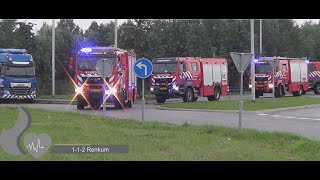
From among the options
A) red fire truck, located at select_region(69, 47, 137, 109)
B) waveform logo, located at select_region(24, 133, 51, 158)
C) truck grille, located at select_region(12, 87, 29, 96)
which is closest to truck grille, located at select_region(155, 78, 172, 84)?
red fire truck, located at select_region(69, 47, 137, 109)

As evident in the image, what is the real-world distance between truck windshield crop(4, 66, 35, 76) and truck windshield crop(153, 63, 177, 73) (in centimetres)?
830

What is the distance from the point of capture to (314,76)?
47.7m

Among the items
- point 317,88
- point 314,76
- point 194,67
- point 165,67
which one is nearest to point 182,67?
point 165,67

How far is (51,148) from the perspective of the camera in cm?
1055

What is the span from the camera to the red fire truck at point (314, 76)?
4734 cm

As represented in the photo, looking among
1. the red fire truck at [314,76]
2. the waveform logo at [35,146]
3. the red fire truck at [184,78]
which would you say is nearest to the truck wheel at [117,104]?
the red fire truck at [184,78]

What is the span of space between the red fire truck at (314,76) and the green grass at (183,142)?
33.8m

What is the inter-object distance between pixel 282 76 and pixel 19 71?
20161 mm

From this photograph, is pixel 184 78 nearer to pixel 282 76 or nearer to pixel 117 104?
pixel 117 104

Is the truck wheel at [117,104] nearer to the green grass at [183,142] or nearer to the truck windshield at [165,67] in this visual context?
the truck windshield at [165,67]

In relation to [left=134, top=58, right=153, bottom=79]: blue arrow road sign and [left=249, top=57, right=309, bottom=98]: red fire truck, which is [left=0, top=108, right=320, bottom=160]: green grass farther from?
[left=249, top=57, right=309, bottom=98]: red fire truck

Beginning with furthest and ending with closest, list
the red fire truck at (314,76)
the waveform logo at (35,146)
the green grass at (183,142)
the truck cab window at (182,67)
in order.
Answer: the red fire truck at (314,76), the truck cab window at (182,67), the green grass at (183,142), the waveform logo at (35,146)
